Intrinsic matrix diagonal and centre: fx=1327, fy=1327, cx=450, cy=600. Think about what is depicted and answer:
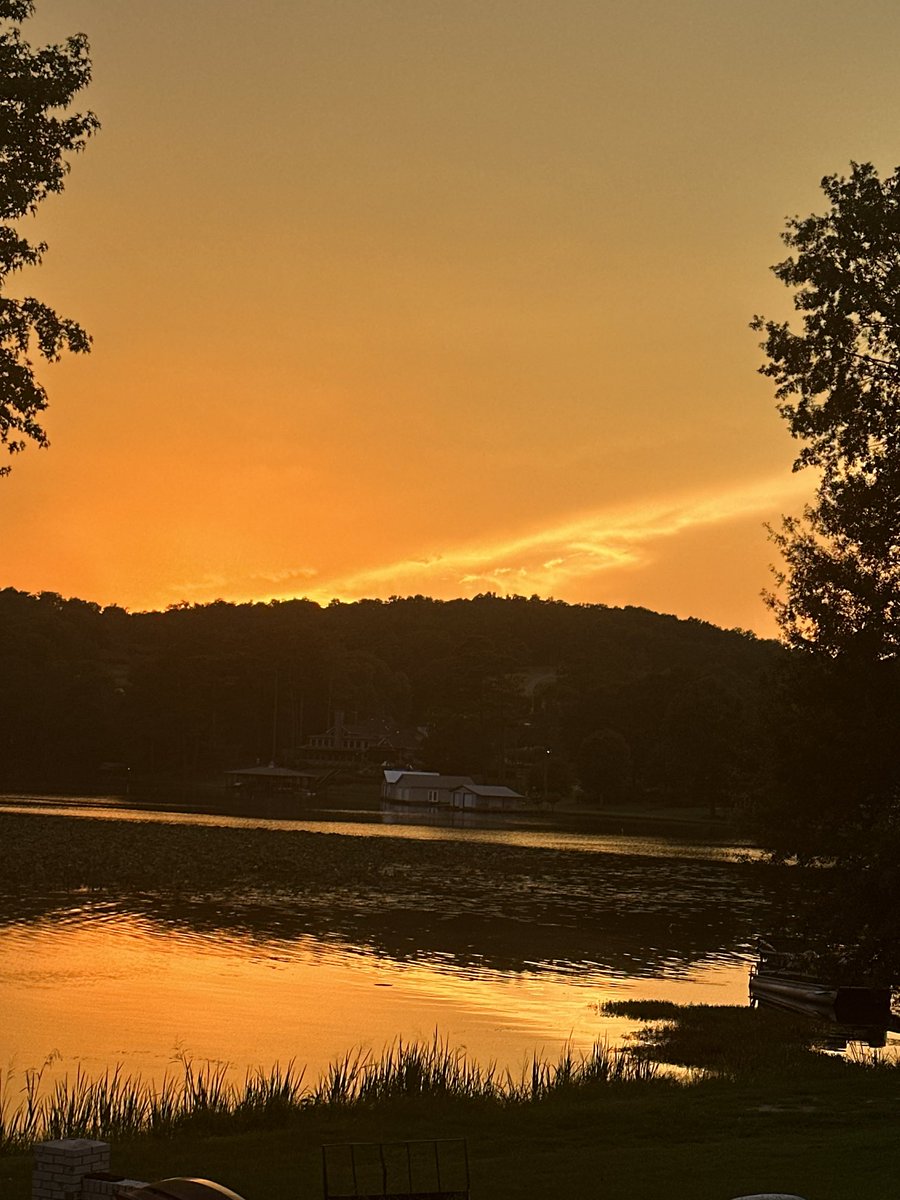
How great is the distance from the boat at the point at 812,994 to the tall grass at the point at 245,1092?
32.2 ft

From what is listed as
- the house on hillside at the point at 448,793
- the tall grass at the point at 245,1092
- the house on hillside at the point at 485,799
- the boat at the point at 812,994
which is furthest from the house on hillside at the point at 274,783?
the tall grass at the point at 245,1092

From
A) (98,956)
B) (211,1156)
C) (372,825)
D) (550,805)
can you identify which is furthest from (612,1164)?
(550,805)

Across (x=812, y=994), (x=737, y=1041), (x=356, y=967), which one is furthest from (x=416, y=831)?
(x=737, y=1041)

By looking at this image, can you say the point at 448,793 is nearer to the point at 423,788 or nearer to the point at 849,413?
the point at 423,788

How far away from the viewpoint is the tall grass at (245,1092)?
19.9 m

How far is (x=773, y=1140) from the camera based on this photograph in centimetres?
1855

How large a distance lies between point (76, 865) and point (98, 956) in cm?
2596

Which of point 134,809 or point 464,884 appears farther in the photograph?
point 134,809

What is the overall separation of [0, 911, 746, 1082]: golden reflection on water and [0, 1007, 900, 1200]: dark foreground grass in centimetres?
584

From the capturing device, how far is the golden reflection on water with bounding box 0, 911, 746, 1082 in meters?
28.9

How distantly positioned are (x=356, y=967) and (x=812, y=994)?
13.6 metres

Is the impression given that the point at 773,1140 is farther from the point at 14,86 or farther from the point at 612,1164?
the point at 14,86

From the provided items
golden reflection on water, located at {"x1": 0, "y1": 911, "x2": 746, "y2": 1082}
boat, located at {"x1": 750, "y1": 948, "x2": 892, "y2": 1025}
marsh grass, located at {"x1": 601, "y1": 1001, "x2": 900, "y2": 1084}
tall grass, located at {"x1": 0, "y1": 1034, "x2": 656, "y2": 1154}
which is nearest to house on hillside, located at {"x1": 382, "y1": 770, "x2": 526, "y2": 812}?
golden reflection on water, located at {"x1": 0, "y1": 911, "x2": 746, "y2": 1082}

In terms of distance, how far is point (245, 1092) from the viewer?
23.2m
